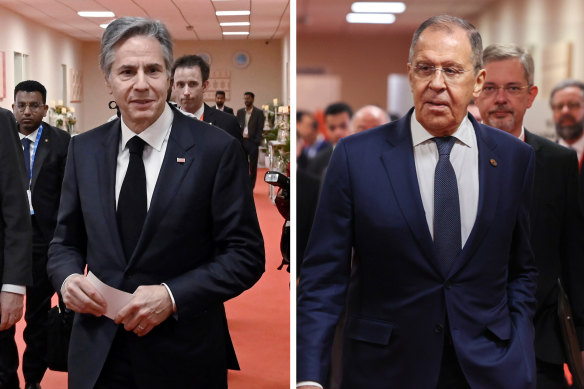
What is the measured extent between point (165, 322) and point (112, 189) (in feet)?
1.28

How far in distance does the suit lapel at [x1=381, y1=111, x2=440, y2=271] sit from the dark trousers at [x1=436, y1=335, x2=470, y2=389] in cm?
22

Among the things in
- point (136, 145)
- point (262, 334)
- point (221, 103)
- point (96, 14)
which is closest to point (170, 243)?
point (136, 145)

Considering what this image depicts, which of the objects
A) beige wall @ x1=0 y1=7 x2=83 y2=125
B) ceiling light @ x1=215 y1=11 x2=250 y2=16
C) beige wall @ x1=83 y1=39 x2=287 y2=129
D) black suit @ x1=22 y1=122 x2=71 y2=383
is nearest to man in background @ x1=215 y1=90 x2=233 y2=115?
beige wall @ x1=83 y1=39 x2=287 y2=129

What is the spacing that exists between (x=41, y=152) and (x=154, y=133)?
1879mm

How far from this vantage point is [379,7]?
2035 mm

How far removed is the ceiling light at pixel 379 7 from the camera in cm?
200

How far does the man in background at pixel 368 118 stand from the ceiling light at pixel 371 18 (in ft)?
0.77

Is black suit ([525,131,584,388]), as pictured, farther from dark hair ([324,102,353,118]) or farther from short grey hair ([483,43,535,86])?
dark hair ([324,102,353,118])

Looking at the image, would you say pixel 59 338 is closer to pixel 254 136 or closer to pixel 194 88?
pixel 194 88

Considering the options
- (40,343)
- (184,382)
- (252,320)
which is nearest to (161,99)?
(184,382)

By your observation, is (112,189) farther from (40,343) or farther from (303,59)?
(40,343)

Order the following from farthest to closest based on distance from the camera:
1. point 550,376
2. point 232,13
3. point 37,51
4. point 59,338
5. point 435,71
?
point 232,13
point 37,51
point 59,338
point 550,376
point 435,71

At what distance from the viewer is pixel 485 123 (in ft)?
6.48

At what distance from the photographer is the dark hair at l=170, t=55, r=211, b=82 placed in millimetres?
3367
